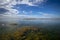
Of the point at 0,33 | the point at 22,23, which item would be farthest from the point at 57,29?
the point at 0,33

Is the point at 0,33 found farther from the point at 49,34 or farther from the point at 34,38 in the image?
the point at 49,34

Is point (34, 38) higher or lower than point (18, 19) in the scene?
lower

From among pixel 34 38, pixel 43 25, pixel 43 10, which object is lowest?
pixel 34 38

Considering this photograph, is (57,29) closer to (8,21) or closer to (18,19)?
(18,19)

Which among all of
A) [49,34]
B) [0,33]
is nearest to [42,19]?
[49,34]

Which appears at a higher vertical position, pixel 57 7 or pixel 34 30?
pixel 57 7
